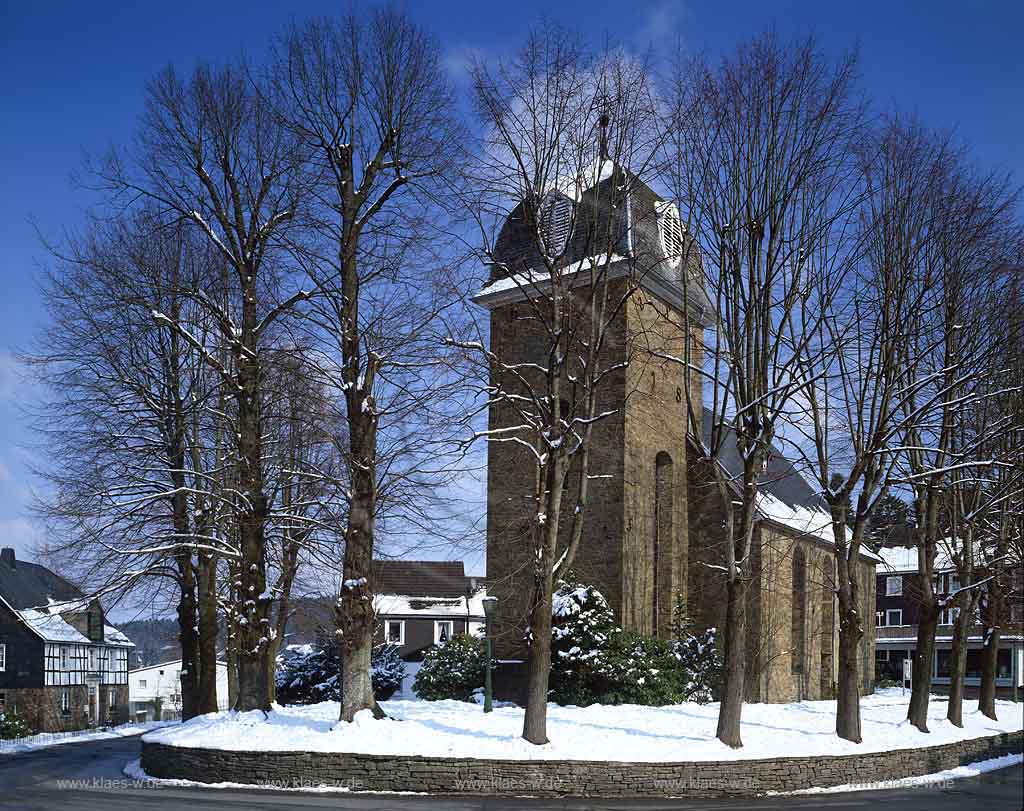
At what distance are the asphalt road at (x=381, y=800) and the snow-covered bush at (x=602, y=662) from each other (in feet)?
26.7

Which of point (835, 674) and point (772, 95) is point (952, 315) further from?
point (835, 674)

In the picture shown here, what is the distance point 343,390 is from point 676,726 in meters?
9.47

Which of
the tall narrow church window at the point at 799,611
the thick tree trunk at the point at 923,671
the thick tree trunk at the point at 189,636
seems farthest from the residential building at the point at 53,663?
the thick tree trunk at the point at 923,671

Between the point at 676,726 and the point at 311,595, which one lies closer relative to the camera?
the point at 676,726

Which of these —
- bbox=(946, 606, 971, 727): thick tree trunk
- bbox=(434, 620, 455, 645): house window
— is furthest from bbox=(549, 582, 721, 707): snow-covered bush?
bbox=(434, 620, 455, 645): house window

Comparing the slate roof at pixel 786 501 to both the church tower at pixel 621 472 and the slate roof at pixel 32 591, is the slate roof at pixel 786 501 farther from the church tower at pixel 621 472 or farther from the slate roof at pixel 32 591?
the slate roof at pixel 32 591

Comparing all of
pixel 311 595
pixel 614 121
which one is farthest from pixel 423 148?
pixel 311 595

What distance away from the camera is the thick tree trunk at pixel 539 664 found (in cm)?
1727

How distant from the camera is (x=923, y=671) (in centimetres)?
2455

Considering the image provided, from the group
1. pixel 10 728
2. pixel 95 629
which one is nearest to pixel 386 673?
pixel 10 728

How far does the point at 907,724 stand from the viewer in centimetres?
2444

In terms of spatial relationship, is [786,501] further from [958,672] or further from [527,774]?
[527,774]

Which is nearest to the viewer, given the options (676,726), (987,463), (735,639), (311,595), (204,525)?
(735,639)

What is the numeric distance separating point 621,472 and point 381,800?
15898 mm
